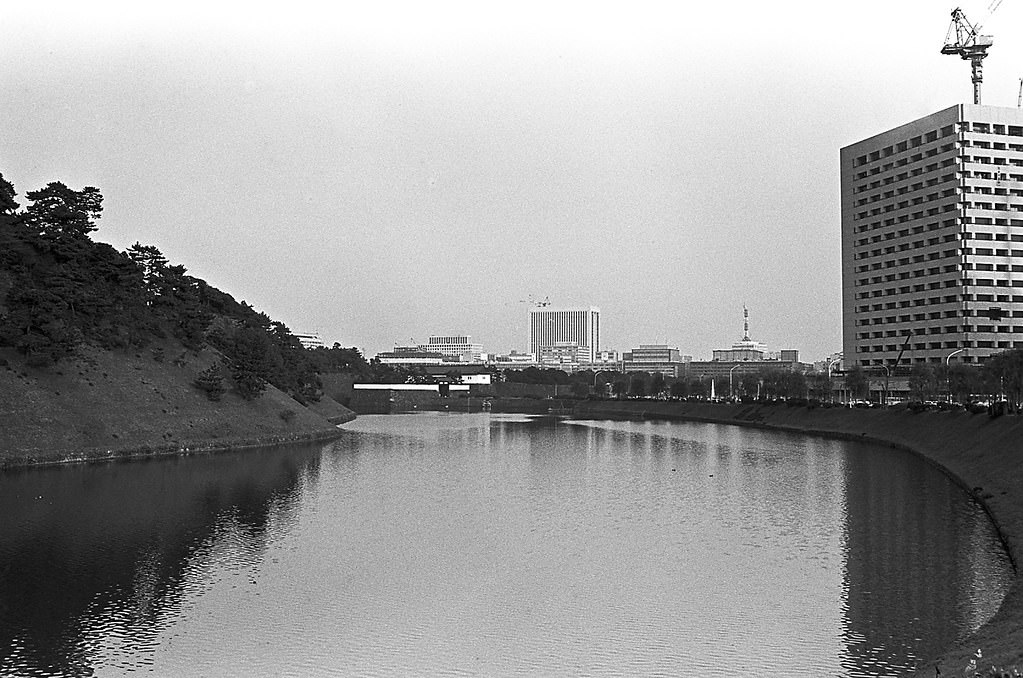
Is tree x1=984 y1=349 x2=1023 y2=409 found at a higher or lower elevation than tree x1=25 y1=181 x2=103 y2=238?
lower

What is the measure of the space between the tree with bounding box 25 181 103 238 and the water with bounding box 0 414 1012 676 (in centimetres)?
2731

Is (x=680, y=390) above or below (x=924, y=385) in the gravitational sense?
below

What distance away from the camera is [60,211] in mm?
71188

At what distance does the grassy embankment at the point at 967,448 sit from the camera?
18.2m

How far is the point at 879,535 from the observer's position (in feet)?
108

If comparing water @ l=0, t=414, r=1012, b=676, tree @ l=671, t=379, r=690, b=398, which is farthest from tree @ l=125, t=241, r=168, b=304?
tree @ l=671, t=379, r=690, b=398

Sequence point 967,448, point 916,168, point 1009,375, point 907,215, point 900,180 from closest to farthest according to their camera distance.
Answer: point 967,448 < point 1009,375 < point 916,168 < point 907,215 < point 900,180

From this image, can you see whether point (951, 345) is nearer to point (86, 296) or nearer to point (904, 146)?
point (904, 146)

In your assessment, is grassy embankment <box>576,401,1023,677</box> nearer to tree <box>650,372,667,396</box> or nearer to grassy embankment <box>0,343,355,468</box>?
tree <box>650,372,667,396</box>

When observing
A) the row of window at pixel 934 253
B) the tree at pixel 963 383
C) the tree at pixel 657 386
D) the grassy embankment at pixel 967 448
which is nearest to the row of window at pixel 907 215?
the row of window at pixel 934 253

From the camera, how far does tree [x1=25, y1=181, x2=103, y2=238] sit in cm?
7138

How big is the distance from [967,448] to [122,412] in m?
54.1

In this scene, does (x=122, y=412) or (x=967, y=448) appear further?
(x=122, y=412)

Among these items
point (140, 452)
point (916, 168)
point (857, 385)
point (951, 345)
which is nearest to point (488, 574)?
point (140, 452)
